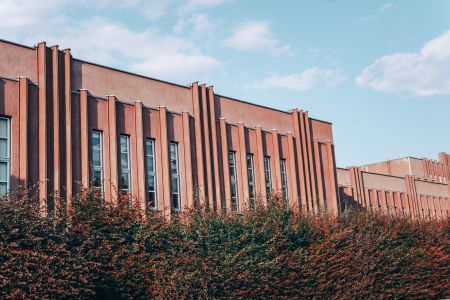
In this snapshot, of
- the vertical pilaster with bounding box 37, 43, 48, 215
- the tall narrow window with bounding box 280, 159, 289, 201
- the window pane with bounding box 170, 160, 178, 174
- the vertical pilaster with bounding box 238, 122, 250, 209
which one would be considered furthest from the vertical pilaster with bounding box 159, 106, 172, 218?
the tall narrow window with bounding box 280, 159, 289, 201

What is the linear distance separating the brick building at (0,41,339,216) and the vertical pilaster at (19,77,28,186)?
4cm

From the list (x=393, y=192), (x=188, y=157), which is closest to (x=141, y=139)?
(x=188, y=157)

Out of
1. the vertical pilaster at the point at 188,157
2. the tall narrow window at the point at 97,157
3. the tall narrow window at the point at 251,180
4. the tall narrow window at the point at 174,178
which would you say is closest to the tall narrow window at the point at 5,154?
the tall narrow window at the point at 97,157

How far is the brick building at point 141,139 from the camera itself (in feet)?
71.6

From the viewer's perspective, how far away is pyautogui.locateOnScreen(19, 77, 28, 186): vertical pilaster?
21.1 m

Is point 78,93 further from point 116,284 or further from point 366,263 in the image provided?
point 366,263

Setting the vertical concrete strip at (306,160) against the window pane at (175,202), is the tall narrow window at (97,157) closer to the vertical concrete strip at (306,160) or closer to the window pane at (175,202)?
the window pane at (175,202)

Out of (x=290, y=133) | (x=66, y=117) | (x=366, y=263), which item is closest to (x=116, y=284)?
(x=66, y=117)

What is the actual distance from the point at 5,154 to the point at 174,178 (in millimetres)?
8452

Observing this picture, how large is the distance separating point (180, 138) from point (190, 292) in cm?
1202

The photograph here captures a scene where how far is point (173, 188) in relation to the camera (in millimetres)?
27391

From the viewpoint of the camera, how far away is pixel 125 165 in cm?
2541

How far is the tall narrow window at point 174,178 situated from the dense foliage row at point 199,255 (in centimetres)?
658

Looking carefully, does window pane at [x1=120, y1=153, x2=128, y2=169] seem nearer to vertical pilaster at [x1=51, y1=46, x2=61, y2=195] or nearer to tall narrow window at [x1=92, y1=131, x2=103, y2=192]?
tall narrow window at [x1=92, y1=131, x2=103, y2=192]
